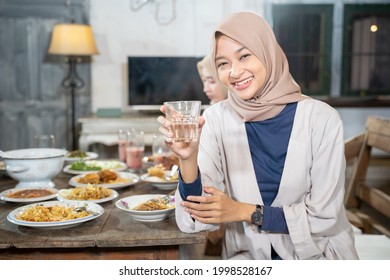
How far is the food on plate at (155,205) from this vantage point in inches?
43.1

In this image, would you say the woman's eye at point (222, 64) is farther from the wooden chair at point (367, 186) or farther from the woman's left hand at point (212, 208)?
the wooden chair at point (367, 186)

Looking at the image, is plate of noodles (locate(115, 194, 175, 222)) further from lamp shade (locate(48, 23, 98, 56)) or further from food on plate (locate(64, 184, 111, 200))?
lamp shade (locate(48, 23, 98, 56))

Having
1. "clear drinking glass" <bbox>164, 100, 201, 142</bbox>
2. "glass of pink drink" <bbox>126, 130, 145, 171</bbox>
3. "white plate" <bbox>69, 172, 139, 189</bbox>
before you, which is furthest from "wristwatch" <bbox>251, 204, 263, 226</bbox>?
"glass of pink drink" <bbox>126, 130, 145, 171</bbox>

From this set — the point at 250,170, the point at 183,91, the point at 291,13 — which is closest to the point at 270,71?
the point at 250,170

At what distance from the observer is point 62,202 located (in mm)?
1141

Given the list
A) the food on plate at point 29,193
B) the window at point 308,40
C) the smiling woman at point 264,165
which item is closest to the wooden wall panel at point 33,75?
the window at point 308,40

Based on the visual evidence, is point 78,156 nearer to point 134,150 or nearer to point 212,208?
point 134,150

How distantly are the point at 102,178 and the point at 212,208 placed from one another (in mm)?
547

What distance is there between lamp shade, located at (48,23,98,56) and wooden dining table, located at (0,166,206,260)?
2.23 meters

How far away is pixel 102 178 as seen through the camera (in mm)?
1469

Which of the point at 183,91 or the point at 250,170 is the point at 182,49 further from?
the point at 250,170

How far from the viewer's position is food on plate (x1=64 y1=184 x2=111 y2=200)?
122 centimetres
